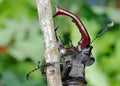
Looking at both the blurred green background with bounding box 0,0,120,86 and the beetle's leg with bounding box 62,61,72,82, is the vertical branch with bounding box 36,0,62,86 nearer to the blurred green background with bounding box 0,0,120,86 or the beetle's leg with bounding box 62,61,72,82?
the beetle's leg with bounding box 62,61,72,82

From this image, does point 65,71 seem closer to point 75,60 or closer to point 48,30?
point 75,60

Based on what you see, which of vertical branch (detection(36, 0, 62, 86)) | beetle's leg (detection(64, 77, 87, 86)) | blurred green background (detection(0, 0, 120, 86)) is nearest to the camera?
vertical branch (detection(36, 0, 62, 86))

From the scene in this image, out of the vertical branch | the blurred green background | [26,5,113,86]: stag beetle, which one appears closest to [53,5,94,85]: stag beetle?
[26,5,113,86]: stag beetle

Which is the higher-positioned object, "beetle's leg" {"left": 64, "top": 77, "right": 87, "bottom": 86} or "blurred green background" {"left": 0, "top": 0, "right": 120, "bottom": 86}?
"blurred green background" {"left": 0, "top": 0, "right": 120, "bottom": 86}

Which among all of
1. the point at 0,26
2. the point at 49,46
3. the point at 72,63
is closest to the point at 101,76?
the point at 0,26

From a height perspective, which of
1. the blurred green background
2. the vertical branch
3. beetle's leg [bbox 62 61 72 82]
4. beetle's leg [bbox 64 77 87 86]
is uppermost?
the blurred green background

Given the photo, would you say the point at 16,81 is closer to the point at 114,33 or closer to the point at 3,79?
the point at 3,79

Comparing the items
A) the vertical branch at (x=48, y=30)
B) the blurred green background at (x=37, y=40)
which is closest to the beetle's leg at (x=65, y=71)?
the vertical branch at (x=48, y=30)

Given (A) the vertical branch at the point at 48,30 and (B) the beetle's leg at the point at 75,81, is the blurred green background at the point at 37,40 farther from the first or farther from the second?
(A) the vertical branch at the point at 48,30
